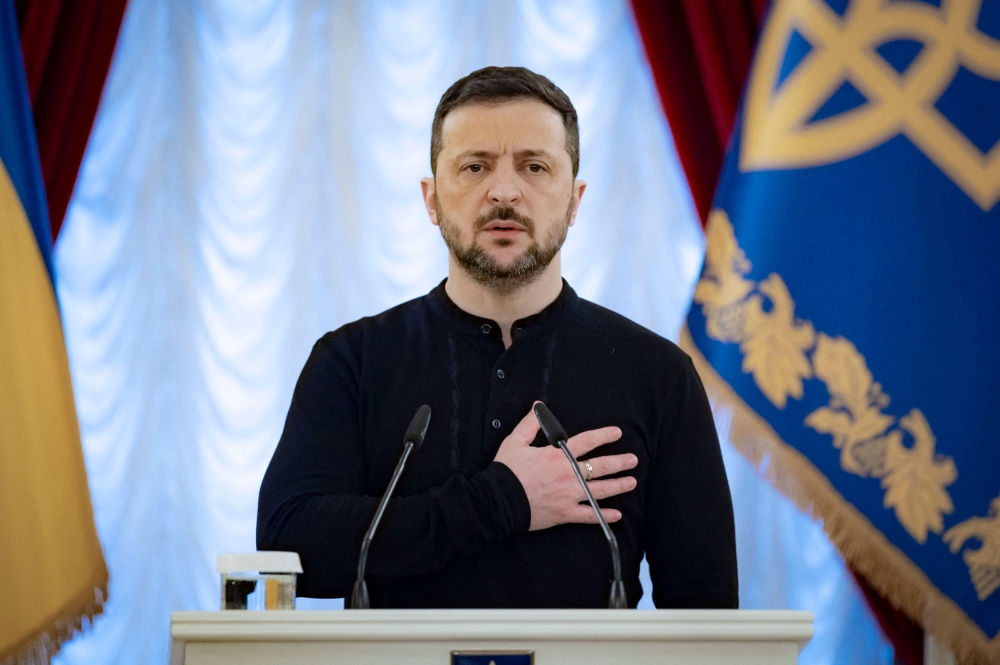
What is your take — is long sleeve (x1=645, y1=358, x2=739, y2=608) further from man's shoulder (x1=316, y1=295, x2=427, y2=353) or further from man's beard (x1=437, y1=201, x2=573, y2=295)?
man's shoulder (x1=316, y1=295, x2=427, y2=353)

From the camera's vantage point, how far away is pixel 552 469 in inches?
71.1

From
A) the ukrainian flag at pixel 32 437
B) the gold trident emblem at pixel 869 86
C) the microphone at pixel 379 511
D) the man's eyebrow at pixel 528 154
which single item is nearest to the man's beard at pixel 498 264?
the man's eyebrow at pixel 528 154

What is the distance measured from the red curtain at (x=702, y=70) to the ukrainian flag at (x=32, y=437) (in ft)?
6.31

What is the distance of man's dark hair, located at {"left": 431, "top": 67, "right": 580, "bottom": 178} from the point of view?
6.97 feet

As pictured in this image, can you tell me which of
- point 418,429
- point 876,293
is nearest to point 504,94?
point 418,429

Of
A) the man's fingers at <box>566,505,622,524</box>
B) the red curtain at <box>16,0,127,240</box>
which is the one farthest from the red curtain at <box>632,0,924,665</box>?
the red curtain at <box>16,0,127,240</box>

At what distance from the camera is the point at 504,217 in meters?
2.06

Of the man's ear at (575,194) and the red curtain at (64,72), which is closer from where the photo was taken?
the man's ear at (575,194)

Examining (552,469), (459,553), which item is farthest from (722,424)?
(459,553)

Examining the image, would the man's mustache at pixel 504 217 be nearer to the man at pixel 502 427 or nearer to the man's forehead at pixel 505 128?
the man at pixel 502 427

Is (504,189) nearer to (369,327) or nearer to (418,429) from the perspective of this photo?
(369,327)

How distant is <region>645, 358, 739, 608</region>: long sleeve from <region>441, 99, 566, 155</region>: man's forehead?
62cm

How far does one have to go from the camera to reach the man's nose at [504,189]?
2.05 meters

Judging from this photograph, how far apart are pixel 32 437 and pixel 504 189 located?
1545 mm
